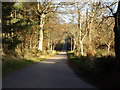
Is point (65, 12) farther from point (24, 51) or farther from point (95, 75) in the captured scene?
point (95, 75)

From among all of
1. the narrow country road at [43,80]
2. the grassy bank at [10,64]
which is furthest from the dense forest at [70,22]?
the narrow country road at [43,80]

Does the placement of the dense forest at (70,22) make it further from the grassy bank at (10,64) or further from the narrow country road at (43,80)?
the narrow country road at (43,80)

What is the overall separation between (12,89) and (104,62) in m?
5.91

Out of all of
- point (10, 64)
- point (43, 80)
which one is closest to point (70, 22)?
point (10, 64)

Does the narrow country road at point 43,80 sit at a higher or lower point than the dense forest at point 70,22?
lower

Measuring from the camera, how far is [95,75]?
9141 mm

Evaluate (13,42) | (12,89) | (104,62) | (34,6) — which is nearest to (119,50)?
(104,62)

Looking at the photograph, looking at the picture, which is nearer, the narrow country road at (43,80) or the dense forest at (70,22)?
the narrow country road at (43,80)

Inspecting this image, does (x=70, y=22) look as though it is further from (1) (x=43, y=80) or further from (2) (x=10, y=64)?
(1) (x=43, y=80)

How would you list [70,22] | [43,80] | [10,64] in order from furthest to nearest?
[70,22] → [10,64] → [43,80]

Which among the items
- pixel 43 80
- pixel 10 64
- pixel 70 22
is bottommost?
pixel 43 80

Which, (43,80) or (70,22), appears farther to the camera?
(70,22)

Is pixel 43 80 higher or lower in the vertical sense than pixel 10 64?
lower

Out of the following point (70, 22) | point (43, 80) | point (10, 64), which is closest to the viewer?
point (43, 80)
